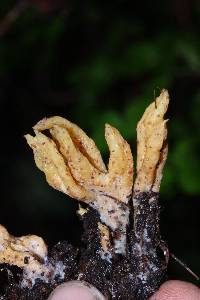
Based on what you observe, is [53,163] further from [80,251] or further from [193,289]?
[193,289]

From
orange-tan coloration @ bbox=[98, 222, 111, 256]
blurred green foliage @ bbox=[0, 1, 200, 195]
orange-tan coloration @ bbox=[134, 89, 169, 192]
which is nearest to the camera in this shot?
orange-tan coloration @ bbox=[134, 89, 169, 192]

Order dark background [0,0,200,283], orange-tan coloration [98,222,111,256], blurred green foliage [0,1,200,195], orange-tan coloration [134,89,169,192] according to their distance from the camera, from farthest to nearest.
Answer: dark background [0,0,200,283]
blurred green foliage [0,1,200,195]
orange-tan coloration [98,222,111,256]
orange-tan coloration [134,89,169,192]

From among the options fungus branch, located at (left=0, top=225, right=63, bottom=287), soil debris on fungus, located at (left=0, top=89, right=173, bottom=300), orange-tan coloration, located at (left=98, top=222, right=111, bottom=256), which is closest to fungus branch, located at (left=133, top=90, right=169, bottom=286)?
soil debris on fungus, located at (left=0, top=89, right=173, bottom=300)

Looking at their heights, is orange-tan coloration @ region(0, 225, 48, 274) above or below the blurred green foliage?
below

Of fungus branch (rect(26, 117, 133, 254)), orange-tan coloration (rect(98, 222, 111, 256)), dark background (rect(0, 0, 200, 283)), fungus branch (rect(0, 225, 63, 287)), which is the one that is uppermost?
dark background (rect(0, 0, 200, 283))

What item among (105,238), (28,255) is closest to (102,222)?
(105,238)

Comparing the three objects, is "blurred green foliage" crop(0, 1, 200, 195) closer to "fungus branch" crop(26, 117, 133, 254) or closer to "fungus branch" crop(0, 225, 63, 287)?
"fungus branch" crop(26, 117, 133, 254)

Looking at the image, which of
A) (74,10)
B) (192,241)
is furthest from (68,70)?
(192,241)

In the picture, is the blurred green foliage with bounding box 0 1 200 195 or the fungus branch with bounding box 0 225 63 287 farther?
the blurred green foliage with bounding box 0 1 200 195
